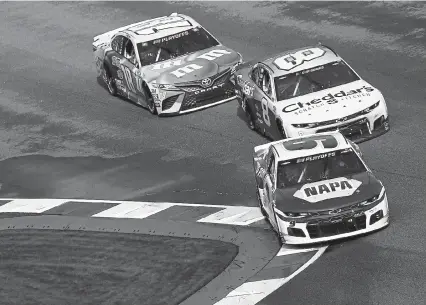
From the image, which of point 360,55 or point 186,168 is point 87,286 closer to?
point 186,168

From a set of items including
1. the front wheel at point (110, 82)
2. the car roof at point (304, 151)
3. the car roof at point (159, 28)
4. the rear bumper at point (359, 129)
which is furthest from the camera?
the front wheel at point (110, 82)

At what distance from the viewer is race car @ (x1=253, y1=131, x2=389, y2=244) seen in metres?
16.9

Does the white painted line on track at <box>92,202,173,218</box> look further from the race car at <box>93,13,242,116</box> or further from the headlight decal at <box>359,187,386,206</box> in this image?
the race car at <box>93,13,242,116</box>

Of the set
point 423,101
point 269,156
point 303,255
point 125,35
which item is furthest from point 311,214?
point 125,35

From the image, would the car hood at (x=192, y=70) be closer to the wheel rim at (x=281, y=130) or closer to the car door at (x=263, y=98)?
the car door at (x=263, y=98)

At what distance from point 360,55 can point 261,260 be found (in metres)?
10.8

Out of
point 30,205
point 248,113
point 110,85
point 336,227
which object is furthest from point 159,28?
Result: point 336,227

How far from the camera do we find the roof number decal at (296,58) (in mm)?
22312

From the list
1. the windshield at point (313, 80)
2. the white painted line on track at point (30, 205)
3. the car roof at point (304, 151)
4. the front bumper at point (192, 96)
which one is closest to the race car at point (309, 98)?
the windshield at point (313, 80)

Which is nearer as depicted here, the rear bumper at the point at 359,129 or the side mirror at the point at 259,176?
the side mirror at the point at 259,176

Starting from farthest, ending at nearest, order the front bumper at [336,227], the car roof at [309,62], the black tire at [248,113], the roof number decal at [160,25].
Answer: the roof number decal at [160,25]
the black tire at [248,113]
the car roof at [309,62]
the front bumper at [336,227]

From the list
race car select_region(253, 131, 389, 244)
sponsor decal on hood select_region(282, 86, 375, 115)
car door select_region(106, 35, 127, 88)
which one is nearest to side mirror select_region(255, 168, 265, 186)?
race car select_region(253, 131, 389, 244)

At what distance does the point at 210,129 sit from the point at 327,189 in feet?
21.5

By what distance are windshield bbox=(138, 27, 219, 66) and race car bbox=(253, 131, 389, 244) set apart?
270 inches
